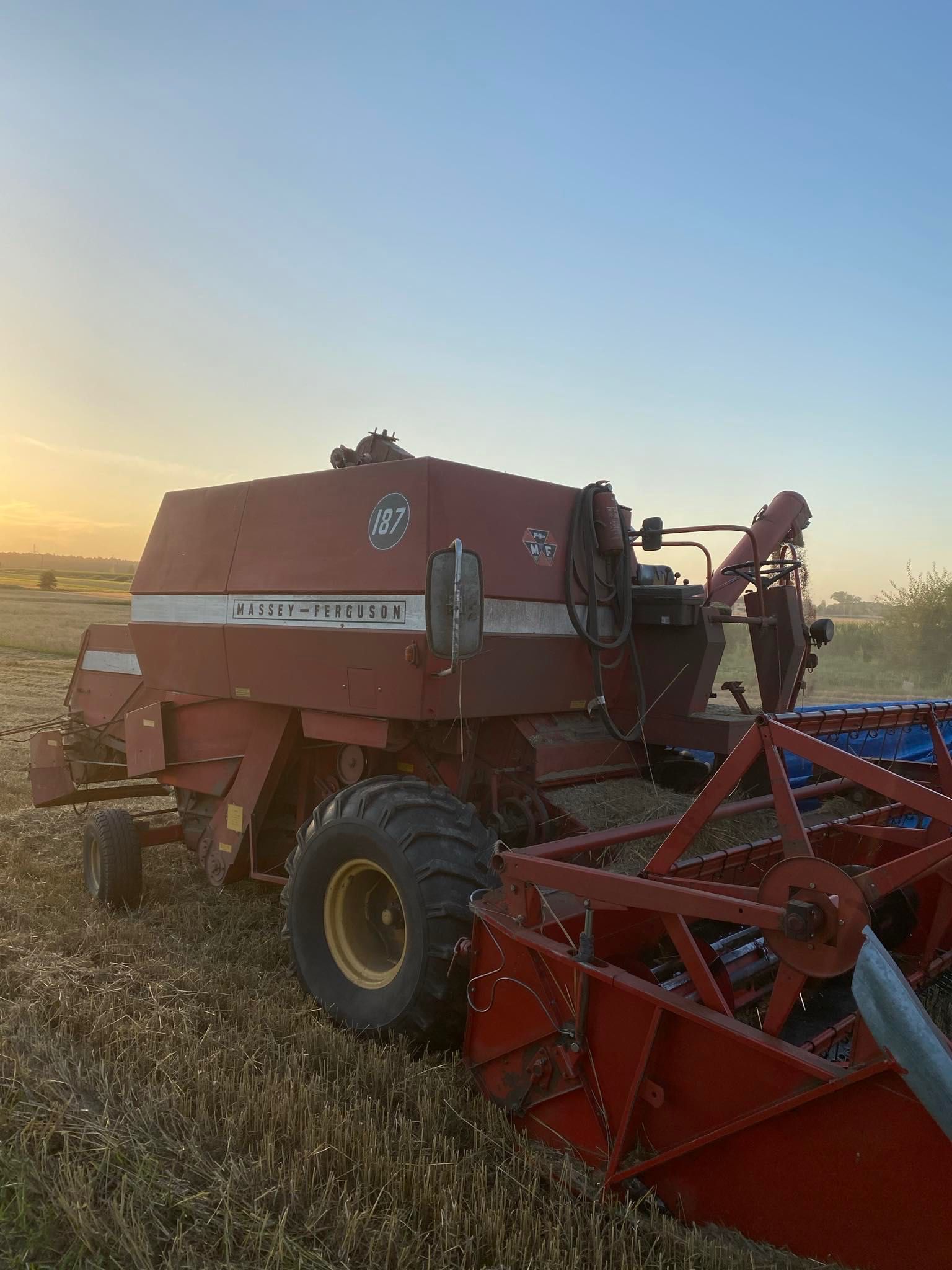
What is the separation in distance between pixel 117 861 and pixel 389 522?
109 inches

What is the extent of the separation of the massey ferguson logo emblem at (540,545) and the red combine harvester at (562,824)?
11mm

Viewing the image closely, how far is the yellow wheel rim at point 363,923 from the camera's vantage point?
3.72 meters

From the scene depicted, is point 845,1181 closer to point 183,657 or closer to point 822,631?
point 822,631

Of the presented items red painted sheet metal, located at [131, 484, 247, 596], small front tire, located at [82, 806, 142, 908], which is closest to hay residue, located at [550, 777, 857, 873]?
red painted sheet metal, located at [131, 484, 247, 596]

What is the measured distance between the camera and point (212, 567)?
4.95m

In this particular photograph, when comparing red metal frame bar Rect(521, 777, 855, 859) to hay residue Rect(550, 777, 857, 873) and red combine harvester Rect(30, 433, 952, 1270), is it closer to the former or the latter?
red combine harvester Rect(30, 433, 952, 1270)

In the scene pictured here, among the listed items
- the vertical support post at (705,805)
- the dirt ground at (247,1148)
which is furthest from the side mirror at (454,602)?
the dirt ground at (247,1148)

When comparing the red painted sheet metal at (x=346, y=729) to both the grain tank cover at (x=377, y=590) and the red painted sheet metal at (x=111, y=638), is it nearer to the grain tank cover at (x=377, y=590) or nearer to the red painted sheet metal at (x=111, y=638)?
the grain tank cover at (x=377, y=590)

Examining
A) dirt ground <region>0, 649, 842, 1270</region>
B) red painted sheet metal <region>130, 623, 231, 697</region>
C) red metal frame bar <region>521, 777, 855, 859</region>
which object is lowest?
dirt ground <region>0, 649, 842, 1270</region>

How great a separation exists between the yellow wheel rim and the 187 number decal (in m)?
1.35

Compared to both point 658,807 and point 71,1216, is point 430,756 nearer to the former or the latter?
point 658,807

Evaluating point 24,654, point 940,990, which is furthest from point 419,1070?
point 24,654

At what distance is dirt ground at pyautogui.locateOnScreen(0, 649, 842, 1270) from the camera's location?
2219mm

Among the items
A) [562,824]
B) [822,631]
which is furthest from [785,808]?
[822,631]
